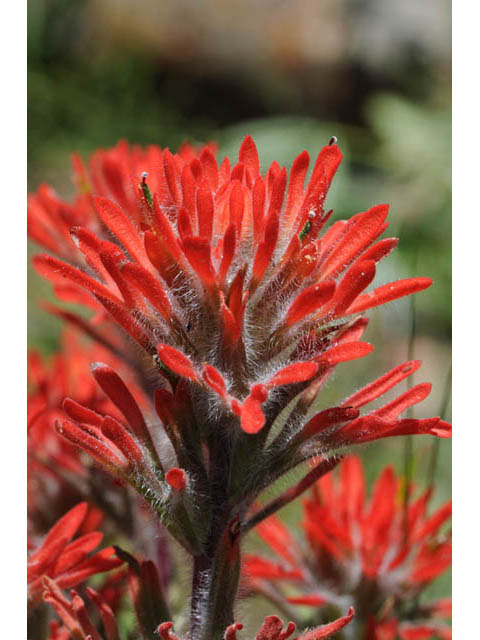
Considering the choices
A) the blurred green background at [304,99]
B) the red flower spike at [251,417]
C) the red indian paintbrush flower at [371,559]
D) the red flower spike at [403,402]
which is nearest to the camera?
the red flower spike at [251,417]

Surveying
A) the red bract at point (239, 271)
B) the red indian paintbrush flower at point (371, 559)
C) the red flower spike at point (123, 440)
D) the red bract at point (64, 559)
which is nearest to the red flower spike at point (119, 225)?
the red bract at point (239, 271)

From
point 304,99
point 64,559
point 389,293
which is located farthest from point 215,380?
point 304,99

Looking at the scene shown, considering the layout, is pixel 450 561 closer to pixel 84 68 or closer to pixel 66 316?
pixel 66 316

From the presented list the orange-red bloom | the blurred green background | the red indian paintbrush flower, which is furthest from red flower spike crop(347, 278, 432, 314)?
the blurred green background

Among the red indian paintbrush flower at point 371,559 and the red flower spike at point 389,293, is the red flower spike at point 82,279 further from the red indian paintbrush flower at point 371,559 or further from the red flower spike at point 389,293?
the red indian paintbrush flower at point 371,559

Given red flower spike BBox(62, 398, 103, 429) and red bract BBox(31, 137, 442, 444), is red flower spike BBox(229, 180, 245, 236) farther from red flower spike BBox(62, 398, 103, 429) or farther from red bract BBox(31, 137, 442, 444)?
red flower spike BBox(62, 398, 103, 429)

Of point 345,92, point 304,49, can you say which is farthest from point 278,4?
point 345,92

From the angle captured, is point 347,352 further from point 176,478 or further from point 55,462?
point 55,462
